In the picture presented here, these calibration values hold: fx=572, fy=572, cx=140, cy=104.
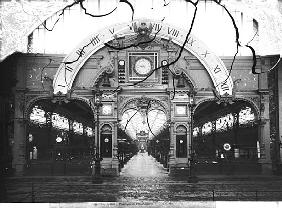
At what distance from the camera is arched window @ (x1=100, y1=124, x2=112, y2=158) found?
11922 millimetres

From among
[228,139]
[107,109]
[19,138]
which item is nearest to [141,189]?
[107,109]

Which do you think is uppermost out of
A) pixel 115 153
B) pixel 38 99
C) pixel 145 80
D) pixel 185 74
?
pixel 185 74

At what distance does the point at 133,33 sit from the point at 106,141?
7.86 ft

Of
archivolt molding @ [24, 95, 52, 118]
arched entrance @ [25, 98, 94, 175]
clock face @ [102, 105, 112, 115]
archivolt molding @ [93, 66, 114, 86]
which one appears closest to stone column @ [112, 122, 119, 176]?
clock face @ [102, 105, 112, 115]

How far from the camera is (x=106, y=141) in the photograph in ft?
39.5

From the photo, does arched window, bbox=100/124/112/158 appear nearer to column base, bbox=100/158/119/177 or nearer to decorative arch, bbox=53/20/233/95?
column base, bbox=100/158/119/177

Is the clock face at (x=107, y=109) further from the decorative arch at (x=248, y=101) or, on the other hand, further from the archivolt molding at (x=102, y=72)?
the decorative arch at (x=248, y=101)

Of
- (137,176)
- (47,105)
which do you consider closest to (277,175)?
(137,176)

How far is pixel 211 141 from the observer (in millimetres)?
12125

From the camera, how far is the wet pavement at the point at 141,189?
11109mm

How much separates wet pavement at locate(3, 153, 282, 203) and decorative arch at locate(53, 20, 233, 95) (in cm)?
182

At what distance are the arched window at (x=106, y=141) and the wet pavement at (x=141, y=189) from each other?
54cm

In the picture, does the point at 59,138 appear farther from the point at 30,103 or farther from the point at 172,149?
the point at 172,149

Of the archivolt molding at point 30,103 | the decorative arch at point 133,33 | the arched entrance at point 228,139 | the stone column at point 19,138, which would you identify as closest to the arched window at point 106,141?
the decorative arch at point 133,33
